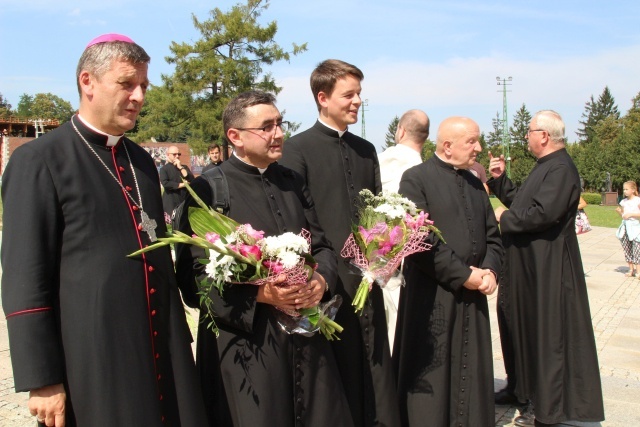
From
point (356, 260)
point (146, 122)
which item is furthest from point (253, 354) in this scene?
point (146, 122)

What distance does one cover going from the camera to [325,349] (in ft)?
10.8

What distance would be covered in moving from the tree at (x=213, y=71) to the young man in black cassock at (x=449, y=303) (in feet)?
105

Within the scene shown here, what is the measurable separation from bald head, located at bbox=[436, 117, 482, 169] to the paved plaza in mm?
1815

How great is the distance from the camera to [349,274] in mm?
3873

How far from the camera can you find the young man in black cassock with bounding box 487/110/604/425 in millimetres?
4766

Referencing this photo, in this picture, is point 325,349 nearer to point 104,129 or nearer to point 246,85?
point 104,129

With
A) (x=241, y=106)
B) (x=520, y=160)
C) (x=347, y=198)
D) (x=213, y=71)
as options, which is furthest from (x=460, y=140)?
(x=520, y=160)

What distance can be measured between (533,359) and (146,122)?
3792cm

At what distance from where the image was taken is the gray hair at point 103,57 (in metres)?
2.60

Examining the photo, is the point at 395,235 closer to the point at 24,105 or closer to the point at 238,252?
the point at 238,252

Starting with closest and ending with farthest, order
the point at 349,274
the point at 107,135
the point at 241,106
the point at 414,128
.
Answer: the point at 107,135
the point at 241,106
the point at 349,274
the point at 414,128

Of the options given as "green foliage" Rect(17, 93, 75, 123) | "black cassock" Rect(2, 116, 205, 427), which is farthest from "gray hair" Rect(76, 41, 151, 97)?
"green foliage" Rect(17, 93, 75, 123)

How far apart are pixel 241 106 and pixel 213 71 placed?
111 ft

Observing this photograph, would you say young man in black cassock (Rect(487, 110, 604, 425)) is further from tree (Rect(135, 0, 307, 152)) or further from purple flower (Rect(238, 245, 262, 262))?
tree (Rect(135, 0, 307, 152))
